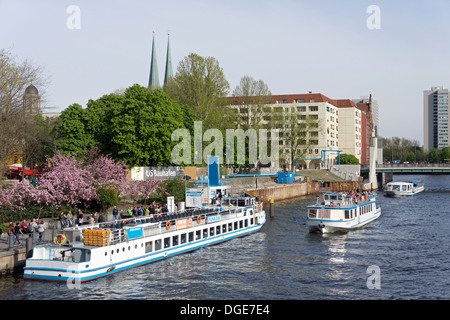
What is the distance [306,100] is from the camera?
169 metres

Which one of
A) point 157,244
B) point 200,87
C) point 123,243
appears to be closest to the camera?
point 123,243

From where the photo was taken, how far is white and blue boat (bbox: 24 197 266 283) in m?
32.8

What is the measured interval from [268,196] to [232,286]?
59861 mm

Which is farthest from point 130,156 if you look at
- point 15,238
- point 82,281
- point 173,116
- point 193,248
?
point 82,281

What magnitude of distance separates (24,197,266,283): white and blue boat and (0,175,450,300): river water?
775 millimetres

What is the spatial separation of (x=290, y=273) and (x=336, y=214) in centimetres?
2093

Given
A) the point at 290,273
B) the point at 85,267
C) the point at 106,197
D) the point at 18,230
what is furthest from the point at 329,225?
the point at 18,230

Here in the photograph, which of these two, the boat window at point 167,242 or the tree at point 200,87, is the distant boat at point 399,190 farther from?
the boat window at point 167,242

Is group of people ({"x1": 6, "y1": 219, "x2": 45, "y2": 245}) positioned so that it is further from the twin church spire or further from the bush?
the twin church spire

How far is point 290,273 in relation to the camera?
36.8m

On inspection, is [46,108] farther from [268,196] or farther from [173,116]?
[268,196]

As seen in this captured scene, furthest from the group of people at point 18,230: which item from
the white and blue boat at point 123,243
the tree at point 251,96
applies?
the tree at point 251,96

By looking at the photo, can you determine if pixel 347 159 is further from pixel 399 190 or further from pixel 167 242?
pixel 167 242

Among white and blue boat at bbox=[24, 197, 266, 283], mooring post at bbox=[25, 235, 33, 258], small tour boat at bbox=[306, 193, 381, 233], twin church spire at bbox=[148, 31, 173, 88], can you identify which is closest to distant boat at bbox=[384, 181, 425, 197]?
small tour boat at bbox=[306, 193, 381, 233]
